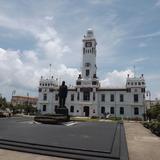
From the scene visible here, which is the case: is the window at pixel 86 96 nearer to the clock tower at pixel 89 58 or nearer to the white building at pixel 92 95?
the white building at pixel 92 95

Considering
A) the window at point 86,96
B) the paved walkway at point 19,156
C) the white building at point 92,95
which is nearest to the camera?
the paved walkway at point 19,156

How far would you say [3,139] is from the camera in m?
11.7

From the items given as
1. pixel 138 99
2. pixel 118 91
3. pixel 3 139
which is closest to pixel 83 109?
pixel 118 91

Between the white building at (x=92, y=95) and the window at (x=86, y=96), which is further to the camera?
the window at (x=86, y=96)

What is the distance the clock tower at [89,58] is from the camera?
7200 centimetres

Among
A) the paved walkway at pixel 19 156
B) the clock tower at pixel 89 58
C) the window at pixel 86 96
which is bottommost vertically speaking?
the paved walkway at pixel 19 156

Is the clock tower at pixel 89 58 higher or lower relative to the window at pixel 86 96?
higher

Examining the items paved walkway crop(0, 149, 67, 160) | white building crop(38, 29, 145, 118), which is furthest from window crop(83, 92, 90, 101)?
paved walkway crop(0, 149, 67, 160)

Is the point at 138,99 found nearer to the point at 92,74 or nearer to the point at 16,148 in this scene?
the point at 92,74

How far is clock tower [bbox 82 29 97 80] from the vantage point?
72000 millimetres

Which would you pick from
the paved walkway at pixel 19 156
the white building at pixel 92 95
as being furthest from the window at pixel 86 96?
the paved walkway at pixel 19 156

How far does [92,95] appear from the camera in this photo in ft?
225

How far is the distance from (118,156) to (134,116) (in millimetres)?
58091

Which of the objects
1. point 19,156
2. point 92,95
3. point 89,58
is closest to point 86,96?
point 92,95
